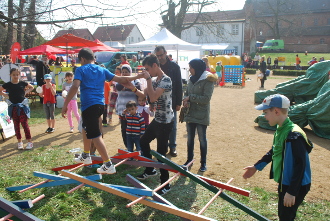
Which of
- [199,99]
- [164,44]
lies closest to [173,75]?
[199,99]

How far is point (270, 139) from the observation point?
25.5 feet

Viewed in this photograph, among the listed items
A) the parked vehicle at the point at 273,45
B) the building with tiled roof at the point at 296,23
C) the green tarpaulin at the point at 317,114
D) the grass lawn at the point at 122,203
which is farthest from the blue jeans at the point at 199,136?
the building with tiled roof at the point at 296,23

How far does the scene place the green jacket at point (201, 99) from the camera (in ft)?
17.0

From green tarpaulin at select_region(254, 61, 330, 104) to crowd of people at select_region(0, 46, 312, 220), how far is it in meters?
6.37

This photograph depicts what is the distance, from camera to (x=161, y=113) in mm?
4465

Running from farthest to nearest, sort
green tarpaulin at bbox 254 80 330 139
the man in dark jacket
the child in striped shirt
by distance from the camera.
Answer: green tarpaulin at bbox 254 80 330 139, the man in dark jacket, the child in striped shirt

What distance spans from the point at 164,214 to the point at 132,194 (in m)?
0.67

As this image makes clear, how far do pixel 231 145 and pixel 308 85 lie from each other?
4970mm

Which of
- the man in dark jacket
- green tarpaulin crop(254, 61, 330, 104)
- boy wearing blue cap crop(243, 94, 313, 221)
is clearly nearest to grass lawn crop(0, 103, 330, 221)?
boy wearing blue cap crop(243, 94, 313, 221)

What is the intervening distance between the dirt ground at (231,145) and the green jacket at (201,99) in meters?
1.01

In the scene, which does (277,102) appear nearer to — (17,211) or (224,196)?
(224,196)

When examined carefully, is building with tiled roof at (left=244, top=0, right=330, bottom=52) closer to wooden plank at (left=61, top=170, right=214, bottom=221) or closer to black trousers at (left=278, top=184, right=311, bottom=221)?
wooden plank at (left=61, top=170, right=214, bottom=221)

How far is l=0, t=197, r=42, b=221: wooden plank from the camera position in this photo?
123 inches

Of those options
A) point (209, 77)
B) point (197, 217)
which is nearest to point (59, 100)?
point (209, 77)
